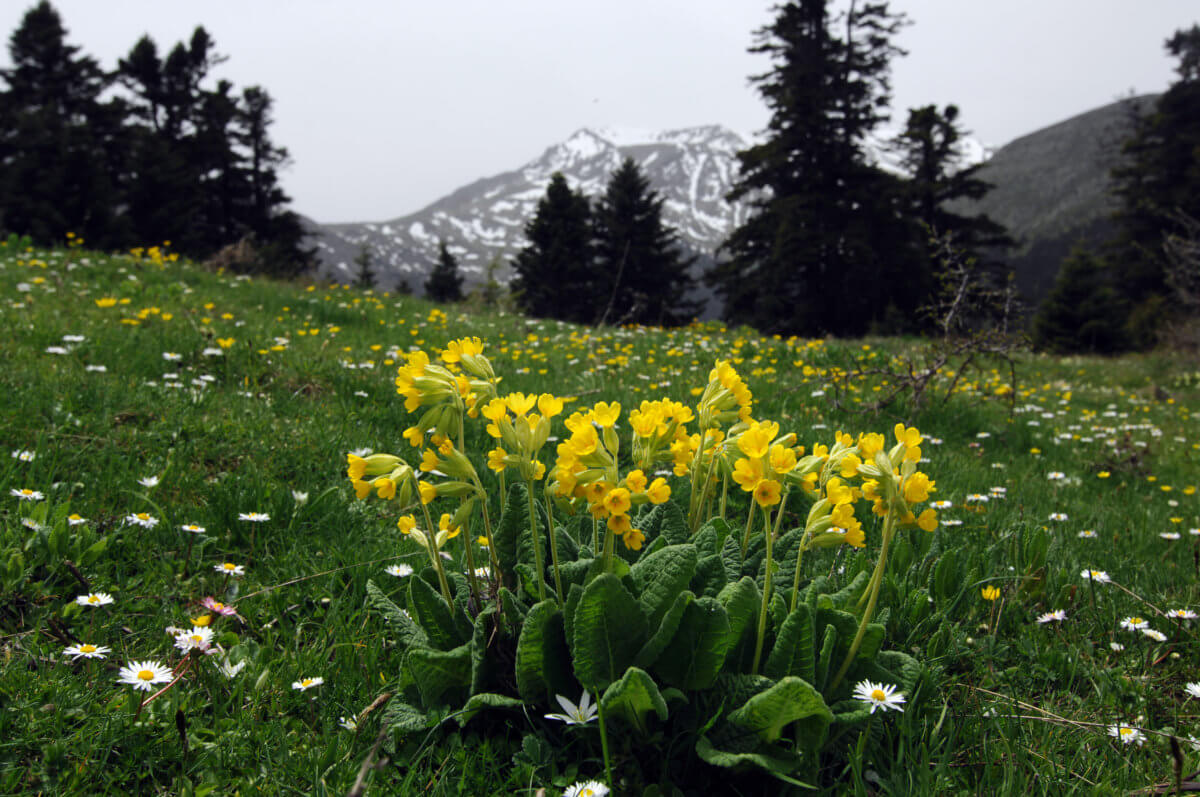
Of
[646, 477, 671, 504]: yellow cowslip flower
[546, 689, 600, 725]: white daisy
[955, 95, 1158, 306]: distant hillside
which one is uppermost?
[955, 95, 1158, 306]: distant hillside

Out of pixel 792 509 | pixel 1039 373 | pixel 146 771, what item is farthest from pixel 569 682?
pixel 1039 373

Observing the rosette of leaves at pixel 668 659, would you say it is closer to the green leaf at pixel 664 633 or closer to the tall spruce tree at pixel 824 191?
the green leaf at pixel 664 633

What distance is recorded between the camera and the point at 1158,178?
31.1 meters

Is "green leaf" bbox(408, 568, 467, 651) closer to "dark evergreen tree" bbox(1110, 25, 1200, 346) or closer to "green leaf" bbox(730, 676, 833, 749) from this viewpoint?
"green leaf" bbox(730, 676, 833, 749)

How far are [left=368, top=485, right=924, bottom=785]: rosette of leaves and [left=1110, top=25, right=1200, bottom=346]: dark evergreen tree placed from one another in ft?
119

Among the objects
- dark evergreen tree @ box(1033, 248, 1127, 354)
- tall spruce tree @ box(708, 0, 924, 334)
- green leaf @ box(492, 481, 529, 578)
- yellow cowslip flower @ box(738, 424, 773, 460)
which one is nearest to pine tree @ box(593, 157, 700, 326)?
tall spruce tree @ box(708, 0, 924, 334)

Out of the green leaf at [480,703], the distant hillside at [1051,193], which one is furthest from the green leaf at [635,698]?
the distant hillside at [1051,193]

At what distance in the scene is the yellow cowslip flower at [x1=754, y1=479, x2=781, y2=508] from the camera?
1306mm

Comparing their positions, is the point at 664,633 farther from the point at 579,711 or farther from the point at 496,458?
the point at 496,458

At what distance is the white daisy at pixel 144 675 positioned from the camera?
1576 millimetres

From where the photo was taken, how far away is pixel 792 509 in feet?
9.57

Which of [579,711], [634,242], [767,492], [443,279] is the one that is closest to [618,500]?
[767,492]

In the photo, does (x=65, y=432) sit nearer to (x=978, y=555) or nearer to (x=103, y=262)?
(x=978, y=555)

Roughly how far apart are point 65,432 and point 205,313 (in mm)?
3253
